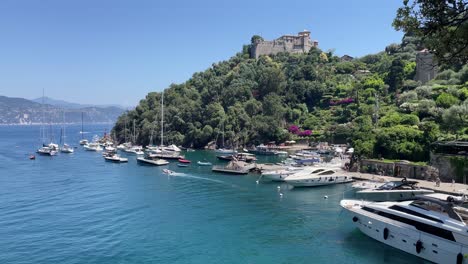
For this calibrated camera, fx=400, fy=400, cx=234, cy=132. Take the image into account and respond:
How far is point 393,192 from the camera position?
4394 cm

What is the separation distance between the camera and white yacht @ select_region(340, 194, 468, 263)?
80.5 ft

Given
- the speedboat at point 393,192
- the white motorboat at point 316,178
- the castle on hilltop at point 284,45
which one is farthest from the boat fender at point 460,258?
the castle on hilltop at point 284,45

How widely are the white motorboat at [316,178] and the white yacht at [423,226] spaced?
21.6 metres

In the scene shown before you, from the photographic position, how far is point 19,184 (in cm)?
5778

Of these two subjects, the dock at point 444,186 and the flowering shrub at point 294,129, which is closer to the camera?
the dock at point 444,186

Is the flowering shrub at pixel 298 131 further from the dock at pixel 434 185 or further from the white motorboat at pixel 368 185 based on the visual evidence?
the white motorboat at pixel 368 185

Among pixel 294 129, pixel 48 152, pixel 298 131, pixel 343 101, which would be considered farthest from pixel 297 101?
pixel 48 152

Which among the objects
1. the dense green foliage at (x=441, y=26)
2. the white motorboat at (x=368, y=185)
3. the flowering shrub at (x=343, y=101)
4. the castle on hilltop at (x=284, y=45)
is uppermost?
the castle on hilltop at (x=284, y=45)

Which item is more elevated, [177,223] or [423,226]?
[423,226]

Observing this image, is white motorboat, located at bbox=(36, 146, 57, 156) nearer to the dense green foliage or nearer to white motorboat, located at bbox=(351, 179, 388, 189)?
white motorboat, located at bbox=(351, 179, 388, 189)

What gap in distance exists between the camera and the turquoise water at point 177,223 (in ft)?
93.6

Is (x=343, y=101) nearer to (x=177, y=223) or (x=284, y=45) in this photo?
(x=284, y=45)

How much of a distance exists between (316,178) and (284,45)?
11888 centimetres

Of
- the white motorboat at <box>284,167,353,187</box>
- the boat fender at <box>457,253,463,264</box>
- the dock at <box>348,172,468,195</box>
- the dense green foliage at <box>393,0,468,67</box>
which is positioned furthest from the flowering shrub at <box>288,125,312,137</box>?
the dense green foliage at <box>393,0,468,67</box>
